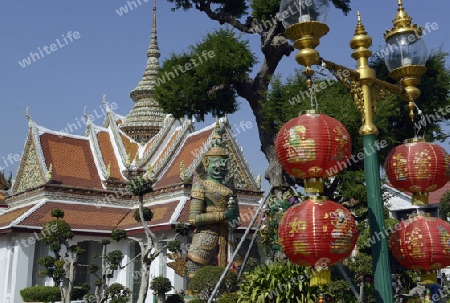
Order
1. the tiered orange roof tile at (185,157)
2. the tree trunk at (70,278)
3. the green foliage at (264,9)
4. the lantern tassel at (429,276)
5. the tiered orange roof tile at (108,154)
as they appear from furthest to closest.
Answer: the tiered orange roof tile at (108,154) < the tiered orange roof tile at (185,157) < the tree trunk at (70,278) < the green foliage at (264,9) < the lantern tassel at (429,276)

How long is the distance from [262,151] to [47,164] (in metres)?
11.4

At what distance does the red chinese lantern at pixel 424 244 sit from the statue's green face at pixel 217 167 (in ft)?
24.8

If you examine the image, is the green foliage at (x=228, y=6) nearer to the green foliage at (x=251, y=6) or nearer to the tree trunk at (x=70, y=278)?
the green foliage at (x=251, y=6)

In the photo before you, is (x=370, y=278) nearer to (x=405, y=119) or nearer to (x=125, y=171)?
(x=405, y=119)

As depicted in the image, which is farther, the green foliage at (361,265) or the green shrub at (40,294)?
the green shrub at (40,294)

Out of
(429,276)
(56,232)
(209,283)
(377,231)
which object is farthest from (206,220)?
(377,231)

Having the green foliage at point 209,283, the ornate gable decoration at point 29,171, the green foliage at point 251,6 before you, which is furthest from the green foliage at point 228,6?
the ornate gable decoration at point 29,171

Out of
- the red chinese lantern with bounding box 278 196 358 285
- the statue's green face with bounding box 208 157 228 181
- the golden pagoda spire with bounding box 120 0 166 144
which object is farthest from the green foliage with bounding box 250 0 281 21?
the golden pagoda spire with bounding box 120 0 166 144

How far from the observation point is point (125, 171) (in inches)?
781

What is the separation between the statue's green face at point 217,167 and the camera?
11.7 metres

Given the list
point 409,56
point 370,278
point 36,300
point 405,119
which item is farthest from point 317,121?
point 36,300

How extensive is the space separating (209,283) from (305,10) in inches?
287

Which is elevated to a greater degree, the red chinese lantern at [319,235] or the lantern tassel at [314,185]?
the lantern tassel at [314,185]

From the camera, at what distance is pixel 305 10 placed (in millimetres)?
3830
